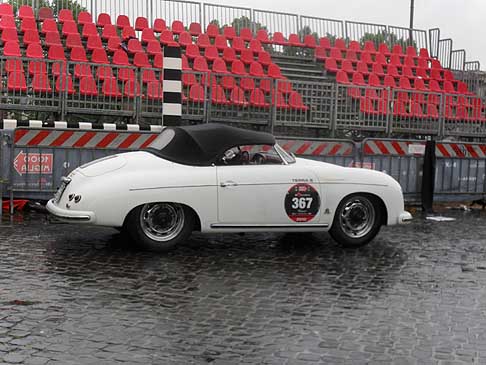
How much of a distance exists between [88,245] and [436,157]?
7818mm

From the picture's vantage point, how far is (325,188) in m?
8.13

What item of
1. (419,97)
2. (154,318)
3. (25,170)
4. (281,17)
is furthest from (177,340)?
(281,17)

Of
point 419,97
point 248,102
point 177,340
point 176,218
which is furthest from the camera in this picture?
point 419,97

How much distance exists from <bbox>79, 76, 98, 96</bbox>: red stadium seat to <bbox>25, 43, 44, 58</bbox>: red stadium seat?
3.00 meters

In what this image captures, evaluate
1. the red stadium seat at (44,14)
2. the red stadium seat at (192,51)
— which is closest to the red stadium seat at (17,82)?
the red stadium seat at (44,14)

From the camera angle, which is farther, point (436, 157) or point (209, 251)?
point (436, 157)

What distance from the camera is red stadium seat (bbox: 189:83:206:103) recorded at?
14.7m

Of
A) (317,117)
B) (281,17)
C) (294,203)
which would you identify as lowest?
(294,203)

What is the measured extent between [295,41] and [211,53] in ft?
13.4

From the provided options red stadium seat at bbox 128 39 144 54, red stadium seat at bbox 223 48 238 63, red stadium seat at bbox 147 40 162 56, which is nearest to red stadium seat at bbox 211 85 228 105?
red stadium seat at bbox 147 40 162 56

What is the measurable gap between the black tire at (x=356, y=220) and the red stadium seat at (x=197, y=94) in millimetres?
6996

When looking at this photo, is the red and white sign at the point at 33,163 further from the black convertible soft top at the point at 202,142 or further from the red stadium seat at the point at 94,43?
the red stadium seat at the point at 94,43

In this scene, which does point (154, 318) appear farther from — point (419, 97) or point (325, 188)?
point (419, 97)

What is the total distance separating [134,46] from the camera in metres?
18.6
